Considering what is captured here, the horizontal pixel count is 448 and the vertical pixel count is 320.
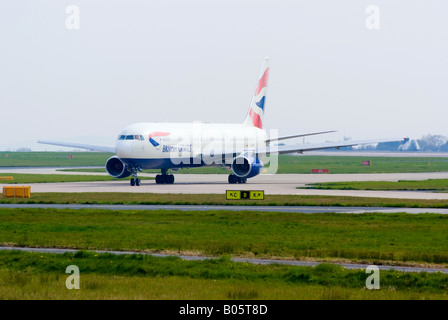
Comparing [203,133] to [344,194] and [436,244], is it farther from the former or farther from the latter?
[436,244]

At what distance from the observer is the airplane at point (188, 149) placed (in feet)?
238

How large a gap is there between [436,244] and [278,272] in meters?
9.21

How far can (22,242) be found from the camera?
32875 mm

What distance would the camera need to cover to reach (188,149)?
75.6 meters

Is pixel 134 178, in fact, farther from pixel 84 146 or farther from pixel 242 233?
pixel 242 233

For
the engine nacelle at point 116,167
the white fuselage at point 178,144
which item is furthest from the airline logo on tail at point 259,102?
the engine nacelle at point 116,167

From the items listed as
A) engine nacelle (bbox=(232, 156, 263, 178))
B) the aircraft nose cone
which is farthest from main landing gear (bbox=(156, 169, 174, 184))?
engine nacelle (bbox=(232, 156, 263, 178))

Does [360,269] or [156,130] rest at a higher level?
[156,130]

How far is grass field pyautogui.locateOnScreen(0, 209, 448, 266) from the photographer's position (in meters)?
30.0

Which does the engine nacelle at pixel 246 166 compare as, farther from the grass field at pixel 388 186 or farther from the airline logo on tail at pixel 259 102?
the airline logo on tail at pixel 259 102

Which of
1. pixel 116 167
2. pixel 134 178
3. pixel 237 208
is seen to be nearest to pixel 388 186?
pixel 134 178

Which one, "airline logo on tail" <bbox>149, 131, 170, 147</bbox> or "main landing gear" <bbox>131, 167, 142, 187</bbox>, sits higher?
"airline logo on tail" <bbox>149, 131, 170, 147</bbox>

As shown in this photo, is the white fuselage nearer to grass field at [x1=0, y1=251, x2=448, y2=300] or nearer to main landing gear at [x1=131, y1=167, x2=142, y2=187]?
main landing gear at [x1=131, y1=167, x2=142, y2=187]
